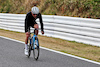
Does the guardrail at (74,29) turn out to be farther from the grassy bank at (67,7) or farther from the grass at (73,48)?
the grassy bank at (67,7)

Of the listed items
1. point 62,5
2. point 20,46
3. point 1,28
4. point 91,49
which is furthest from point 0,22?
point 91,49

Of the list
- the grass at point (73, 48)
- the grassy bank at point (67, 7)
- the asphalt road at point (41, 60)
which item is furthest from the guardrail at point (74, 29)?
the grassy bank at point (67, 7)

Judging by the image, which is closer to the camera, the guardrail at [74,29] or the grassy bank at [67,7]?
the guardrail at [74,29]

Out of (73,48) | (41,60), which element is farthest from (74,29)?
(41,60)

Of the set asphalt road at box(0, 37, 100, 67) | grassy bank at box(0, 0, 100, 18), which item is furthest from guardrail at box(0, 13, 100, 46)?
grassy bank at box(0, 0, 100, 18)

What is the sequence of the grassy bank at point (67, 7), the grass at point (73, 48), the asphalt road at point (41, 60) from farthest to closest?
the grassy bank at point (67, 7) < the grass at point (73, 48) < the asphalt road at point (41, 60)

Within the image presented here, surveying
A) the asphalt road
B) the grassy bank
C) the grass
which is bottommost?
the grass

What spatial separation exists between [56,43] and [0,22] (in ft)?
26.6

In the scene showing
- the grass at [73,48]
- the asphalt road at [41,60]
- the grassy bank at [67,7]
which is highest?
the grassy bank at [67,7]

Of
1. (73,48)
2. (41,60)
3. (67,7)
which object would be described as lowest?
(73,48)

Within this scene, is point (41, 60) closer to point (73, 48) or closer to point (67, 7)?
point (73, 48)

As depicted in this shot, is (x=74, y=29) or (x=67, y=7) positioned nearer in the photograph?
(x=74, y=29)

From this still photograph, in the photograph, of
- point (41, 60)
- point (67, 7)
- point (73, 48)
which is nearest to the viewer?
point (41, 60)

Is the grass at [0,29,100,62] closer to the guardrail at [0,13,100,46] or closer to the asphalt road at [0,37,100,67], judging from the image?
the guardrail at [0,13,100,46]
